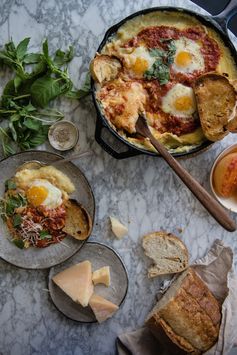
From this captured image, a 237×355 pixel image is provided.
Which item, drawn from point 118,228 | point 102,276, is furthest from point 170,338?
point 118,228

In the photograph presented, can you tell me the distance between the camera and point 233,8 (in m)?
3.40

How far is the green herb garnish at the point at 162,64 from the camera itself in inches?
136

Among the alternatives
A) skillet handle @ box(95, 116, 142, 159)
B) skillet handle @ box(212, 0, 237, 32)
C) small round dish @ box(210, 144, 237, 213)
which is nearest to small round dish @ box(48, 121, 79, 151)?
skillet handle @ box(95, 116, 142, 159)

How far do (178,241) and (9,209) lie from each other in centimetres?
106

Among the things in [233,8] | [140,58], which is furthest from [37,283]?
[233,8]

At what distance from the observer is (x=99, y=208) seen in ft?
12.0

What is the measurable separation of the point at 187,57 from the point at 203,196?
34.8 inches

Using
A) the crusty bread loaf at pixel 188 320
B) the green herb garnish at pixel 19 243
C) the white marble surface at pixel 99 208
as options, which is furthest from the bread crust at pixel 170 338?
the green herb garnish at pixel 19 243

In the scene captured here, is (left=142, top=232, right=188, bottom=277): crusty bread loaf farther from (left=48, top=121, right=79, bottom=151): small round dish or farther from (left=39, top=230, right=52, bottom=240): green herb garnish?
(left=48, top=121, right=79, bottom=151): small round dish

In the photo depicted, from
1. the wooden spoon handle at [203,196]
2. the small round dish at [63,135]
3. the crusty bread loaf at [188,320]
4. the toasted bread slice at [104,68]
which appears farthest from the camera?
the small round dish at [63,135]

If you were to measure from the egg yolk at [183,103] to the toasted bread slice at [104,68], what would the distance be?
15.7 inches

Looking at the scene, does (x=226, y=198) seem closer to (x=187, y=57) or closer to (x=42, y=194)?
(x=187, y=57)

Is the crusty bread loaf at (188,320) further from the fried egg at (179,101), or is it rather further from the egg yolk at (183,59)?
the egg yolk at (183,59)

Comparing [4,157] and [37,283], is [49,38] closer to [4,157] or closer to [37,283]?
[4,157]
